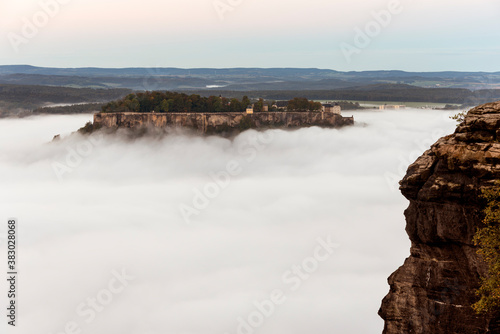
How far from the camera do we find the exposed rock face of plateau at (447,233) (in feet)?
96.9

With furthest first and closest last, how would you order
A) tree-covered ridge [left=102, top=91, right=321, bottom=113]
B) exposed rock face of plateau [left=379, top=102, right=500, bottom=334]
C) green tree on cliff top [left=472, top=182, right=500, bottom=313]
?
tree-covered ridge [left=102, top=91, right=321, bottom=113] → exposed rock face of plateau [left=379, top=102, right=500, bottom=334] → green tree on cliff top [left=472, top=182, right=500, bottom=313]

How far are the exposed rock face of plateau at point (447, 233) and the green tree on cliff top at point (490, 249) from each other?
592 mm

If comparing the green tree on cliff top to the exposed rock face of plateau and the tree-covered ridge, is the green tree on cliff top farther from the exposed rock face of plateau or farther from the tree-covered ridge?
the tree-covered ridge

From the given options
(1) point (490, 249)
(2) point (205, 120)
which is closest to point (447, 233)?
(1) point (490, 249)

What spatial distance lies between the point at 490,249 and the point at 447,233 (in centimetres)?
187

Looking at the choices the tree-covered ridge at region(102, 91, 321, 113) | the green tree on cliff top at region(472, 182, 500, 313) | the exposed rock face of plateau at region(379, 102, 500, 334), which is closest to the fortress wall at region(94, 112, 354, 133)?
the tree-covered ridge at region(102, 91, 321, 113)

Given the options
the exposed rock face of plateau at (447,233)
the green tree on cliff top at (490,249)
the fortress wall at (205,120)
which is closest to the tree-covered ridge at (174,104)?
the fortress wall at (205,120)

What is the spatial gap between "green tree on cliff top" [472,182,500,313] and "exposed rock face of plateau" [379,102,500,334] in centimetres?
59

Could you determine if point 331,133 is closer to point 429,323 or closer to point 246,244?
point 246,244

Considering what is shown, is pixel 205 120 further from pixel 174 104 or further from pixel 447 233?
pixel 447 233

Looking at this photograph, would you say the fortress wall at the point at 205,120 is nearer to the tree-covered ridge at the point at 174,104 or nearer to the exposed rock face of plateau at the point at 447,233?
the tree-covered ridge at the point at 174,104

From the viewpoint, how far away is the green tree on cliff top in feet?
92.7

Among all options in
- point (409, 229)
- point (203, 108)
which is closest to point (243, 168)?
point (203, 108)

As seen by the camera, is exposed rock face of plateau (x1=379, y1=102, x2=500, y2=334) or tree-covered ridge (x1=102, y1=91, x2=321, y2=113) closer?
exposed rock face of plateau (x1=379, y1=102, x2=500, y2=334)
